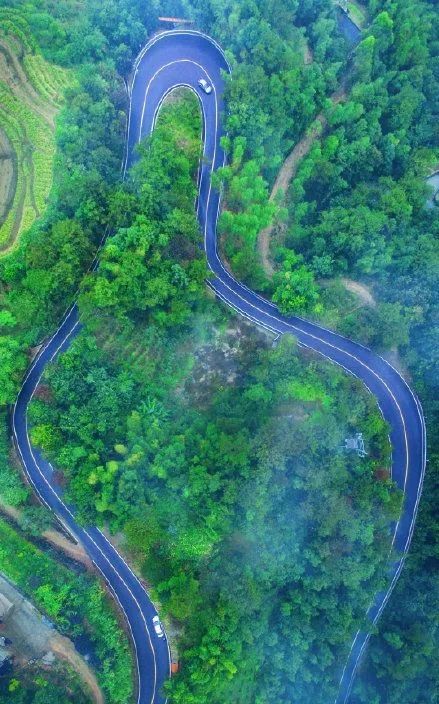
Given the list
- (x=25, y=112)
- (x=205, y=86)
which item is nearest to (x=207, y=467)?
(x=205, y=86)

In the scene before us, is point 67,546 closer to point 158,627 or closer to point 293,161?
point 158,627

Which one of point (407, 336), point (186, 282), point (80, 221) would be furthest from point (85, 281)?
point (407, 336)

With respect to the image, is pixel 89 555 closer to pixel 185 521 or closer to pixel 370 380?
pixel 185 521

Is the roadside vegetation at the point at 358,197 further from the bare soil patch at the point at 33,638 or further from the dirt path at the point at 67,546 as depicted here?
the dirt path at the point at 67,546

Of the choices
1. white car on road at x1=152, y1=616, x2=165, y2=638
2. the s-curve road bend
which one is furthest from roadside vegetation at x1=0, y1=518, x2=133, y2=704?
white car on road at x1=152, y1=616, x2=165, y2=638

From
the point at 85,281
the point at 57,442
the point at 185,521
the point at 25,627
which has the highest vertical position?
the point at 85,281

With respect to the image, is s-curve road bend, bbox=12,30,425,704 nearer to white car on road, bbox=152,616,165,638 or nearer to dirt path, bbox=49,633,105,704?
white car on road, bbox=152,616,165,638

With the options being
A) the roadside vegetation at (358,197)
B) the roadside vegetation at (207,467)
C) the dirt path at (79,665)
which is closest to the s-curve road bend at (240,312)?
the roadside vegetation at (358,197)
